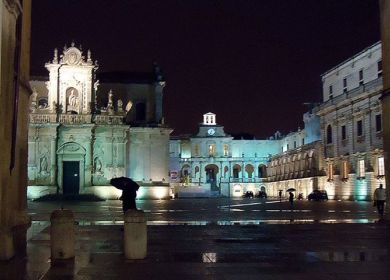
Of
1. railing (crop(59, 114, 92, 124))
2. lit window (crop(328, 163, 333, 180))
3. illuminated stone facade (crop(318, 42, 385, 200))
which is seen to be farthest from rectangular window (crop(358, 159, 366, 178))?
railing (crop(59, 114, 92, 124))

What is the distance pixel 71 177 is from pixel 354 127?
104ft

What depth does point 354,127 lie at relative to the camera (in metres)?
63.3

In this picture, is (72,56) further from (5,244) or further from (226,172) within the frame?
(226,172)

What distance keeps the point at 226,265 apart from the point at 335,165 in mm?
59640

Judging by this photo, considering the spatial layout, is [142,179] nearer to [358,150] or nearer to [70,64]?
[70,64]

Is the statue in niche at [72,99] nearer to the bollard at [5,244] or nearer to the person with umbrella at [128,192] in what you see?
the person with umbrella at [128,192]

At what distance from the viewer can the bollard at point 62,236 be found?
39.1 ft

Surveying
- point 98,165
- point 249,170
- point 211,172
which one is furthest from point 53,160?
point 249,170

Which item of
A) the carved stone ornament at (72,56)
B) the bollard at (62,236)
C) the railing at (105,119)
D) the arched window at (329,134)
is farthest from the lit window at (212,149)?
the bollard at (62,236)

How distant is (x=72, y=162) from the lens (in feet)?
206

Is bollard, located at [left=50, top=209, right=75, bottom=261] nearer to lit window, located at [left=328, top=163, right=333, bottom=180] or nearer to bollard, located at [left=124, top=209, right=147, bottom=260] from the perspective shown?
bollard, located at [left=124, top=209, right=147, bottom=260]

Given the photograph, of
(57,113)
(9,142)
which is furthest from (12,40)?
(57,113)

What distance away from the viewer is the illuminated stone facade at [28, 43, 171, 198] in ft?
201

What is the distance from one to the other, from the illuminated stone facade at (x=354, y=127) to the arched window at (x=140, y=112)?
886 inches
